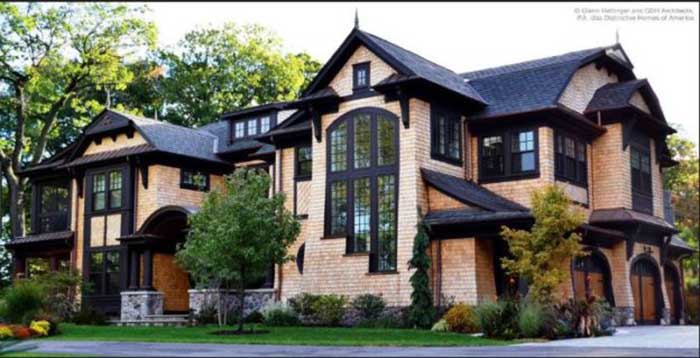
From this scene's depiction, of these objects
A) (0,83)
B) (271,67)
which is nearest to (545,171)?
(271,67)

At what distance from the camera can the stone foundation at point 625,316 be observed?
3180cm

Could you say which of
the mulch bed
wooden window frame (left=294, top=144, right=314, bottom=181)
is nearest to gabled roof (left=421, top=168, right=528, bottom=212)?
wooden window frame (left=294, top=144, right=314, bottom=181)

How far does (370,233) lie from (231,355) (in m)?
14.0

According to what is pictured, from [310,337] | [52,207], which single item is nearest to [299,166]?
[310,337]

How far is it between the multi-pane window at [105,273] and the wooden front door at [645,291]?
67.7 ft

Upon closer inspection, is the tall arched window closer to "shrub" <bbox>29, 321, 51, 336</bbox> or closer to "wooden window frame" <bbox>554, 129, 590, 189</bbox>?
"wooden window frame" <bbox>554, 129, 590, 189</bbox>

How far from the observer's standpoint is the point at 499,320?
2336cm

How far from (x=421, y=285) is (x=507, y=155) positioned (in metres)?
6.06

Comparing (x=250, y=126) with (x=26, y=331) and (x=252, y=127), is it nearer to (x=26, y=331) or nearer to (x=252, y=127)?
(x=252, y=127)

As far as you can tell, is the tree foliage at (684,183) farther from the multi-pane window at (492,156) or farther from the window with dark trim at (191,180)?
the window with dark trim at (191,180)

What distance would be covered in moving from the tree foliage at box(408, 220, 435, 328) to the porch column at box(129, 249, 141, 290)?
1341cm

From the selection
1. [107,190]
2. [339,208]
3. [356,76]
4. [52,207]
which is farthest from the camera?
[52,207]

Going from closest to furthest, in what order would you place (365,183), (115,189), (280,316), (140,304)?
1. (280,316)
2. (365,183)
3. (140,304)
4. (115,189)

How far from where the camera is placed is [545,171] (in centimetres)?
3042
